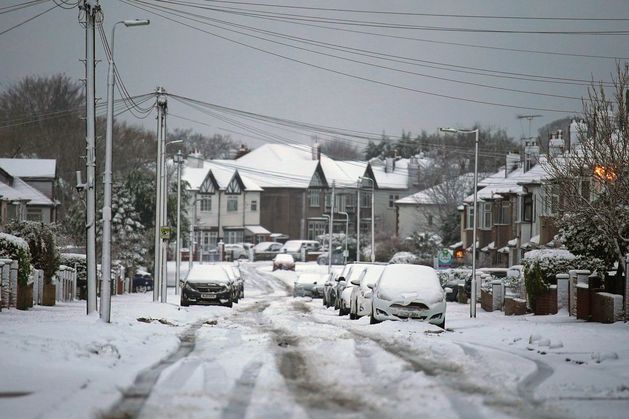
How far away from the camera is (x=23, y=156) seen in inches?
3260

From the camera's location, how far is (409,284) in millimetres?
26141

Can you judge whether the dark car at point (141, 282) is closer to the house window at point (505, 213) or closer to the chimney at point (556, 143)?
the house window at point (505, 213)

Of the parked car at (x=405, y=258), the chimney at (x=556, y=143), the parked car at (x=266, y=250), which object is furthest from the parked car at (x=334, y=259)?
the chimney at (x=556, y=143)

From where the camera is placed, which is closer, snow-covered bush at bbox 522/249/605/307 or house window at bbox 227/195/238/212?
snow-covered bush at bbox 522/249/605/307

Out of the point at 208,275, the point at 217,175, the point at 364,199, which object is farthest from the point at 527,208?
the point at 364,199

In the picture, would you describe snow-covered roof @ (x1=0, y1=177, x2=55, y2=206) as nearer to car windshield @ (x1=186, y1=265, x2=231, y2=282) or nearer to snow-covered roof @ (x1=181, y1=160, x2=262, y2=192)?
car windshield @ (x1=186, y1=265, x2=231, y2=282)

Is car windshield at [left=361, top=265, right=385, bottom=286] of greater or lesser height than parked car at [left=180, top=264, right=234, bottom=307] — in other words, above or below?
above

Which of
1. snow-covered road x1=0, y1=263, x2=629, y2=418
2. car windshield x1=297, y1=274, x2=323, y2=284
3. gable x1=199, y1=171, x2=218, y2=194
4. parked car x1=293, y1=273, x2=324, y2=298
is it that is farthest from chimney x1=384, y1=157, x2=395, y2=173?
snow-covered road x1=0, y1=263, x2=629, y2=418

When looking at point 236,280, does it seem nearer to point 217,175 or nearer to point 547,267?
point 547,267

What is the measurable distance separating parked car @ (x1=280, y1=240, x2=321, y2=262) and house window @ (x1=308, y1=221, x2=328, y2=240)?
428 inches

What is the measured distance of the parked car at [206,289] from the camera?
3772 cm

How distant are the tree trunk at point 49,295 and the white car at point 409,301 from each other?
582 inches

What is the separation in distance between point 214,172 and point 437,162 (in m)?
27.1

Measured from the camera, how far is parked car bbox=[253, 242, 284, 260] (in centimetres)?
10969
